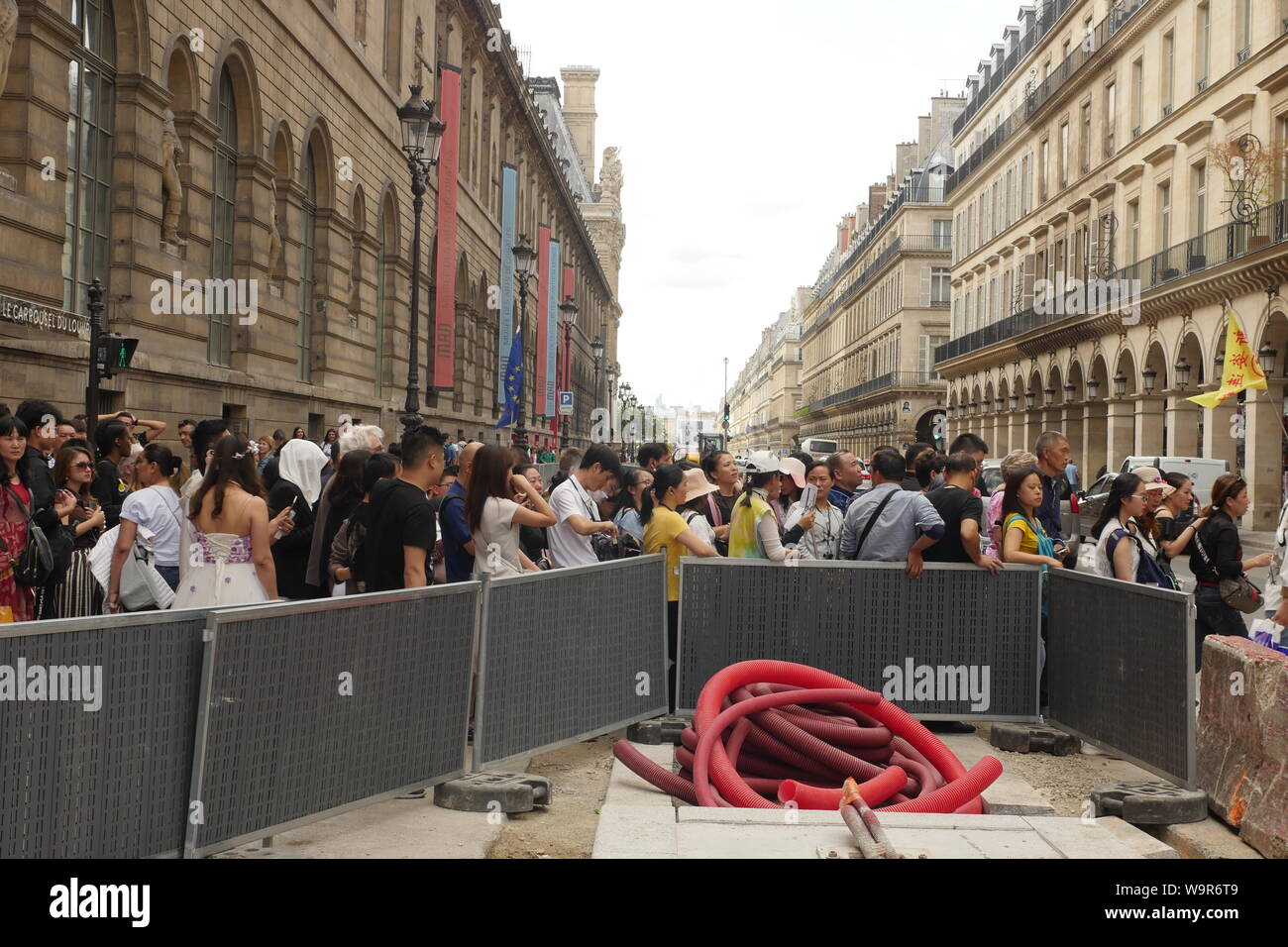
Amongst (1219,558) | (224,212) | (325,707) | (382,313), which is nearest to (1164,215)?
(382,313)

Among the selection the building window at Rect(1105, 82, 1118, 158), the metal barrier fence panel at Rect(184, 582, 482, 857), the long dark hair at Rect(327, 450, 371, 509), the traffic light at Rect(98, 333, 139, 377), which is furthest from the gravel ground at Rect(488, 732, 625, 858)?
the building window at Rect(1105, 82, 1118, 158)

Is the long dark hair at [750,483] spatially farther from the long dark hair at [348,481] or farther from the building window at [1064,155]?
the building window at [1064,155]

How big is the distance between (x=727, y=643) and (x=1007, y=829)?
272 centimetres

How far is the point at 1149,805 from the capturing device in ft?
21.9

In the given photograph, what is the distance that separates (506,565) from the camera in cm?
771

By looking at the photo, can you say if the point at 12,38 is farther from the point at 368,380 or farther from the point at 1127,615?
the point at 368,380

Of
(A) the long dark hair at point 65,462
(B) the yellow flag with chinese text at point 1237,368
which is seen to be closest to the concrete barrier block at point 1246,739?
(A) the long dark hair at point 65,462

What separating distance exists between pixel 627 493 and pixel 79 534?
4798 mm

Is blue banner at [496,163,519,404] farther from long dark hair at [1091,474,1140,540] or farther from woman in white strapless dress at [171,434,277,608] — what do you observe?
woman in white strapless dress at [171,434,277,608]

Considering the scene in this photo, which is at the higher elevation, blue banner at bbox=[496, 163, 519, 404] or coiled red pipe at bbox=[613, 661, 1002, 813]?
blue banner at bbox=[496, 163, 519, 404]

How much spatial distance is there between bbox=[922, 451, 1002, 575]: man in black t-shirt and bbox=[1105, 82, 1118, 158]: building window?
37.3 m

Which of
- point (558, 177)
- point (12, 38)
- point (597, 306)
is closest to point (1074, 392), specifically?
point (558, 177)

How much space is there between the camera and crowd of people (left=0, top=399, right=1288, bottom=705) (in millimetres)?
6723
